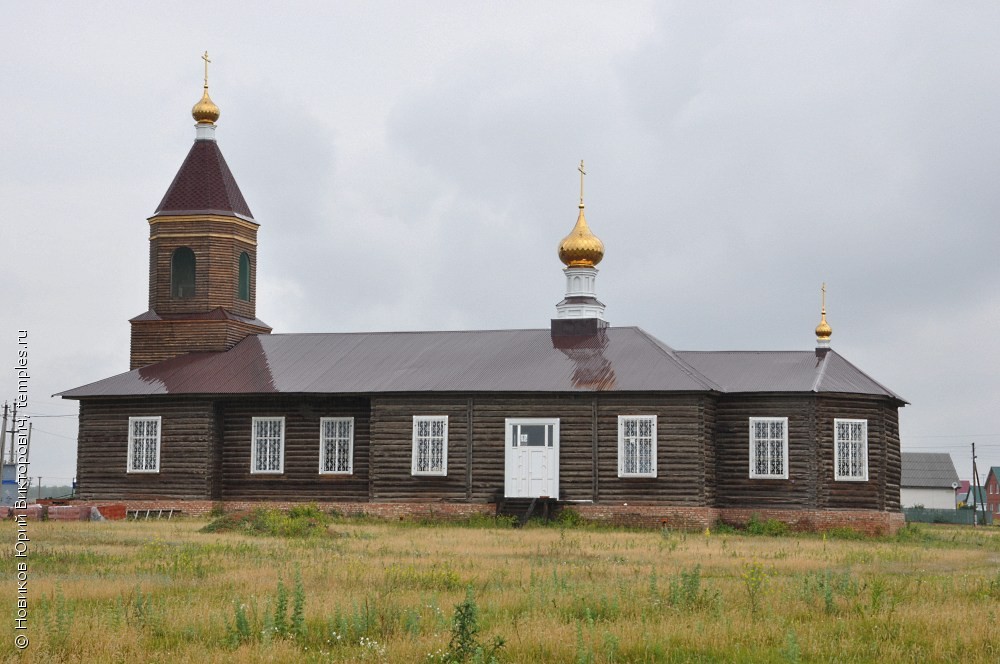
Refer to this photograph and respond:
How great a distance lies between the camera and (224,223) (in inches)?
1734

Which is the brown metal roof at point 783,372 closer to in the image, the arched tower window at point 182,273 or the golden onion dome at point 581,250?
the golden onion dome at point 581,250

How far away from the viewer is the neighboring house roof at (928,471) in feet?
299

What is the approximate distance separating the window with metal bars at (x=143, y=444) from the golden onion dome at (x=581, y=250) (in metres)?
13.7

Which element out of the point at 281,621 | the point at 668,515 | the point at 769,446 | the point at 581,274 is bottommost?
the point at 281,621

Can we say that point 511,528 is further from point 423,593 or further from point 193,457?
point 423,593

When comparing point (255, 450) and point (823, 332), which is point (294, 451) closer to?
point (255, 450)

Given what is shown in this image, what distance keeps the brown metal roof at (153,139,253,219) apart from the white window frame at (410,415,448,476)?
440 inches

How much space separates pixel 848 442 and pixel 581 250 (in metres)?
10.4

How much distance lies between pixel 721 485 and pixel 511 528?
262 inches

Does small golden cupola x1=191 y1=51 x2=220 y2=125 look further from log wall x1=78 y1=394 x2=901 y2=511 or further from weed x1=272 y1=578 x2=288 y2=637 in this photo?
weed x1=272 y1=578 x2=288 y2=637

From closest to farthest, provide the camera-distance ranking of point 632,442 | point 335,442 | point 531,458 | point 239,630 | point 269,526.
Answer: point 239,630 → point 269,526 → point 632,442 → point 531,458 → point 335,442

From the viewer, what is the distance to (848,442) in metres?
37.1

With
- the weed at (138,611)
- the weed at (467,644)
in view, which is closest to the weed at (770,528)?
the weed at (138,611)

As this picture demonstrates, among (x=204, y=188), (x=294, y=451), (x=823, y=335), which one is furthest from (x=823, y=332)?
(x=204, y=188)
